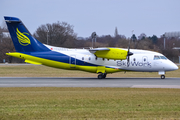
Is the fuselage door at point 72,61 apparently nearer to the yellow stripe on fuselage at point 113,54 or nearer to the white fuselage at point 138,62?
the white fuselage at point 138,62

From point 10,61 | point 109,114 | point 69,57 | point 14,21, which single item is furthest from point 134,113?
point 10,61

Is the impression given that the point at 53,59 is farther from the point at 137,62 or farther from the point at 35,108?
the point at 35,108

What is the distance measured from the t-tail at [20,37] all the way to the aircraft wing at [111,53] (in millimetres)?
6950

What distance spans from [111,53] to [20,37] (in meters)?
10.6

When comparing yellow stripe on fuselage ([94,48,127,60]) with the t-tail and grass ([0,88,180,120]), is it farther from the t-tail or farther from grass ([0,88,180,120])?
grass ([0,88,180,120])

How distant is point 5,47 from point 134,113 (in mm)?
67913

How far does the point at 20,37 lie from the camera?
92.5ft

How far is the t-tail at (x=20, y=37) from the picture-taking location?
27922mm

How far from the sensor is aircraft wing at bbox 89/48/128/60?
27016 millimetres

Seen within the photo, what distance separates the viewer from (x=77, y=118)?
31.2 feet

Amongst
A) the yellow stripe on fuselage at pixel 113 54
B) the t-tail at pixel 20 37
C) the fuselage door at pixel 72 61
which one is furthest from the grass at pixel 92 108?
the t-tail at pixel 20 37

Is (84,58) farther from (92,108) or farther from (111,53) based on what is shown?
(92,108)

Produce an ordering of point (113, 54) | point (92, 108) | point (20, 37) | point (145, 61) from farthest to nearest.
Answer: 1. point (20, 37)
2. point (145, 61)
3. point (113, 54)
4. point (92, 108)

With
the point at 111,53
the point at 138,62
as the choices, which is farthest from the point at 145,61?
the point at 111,53
